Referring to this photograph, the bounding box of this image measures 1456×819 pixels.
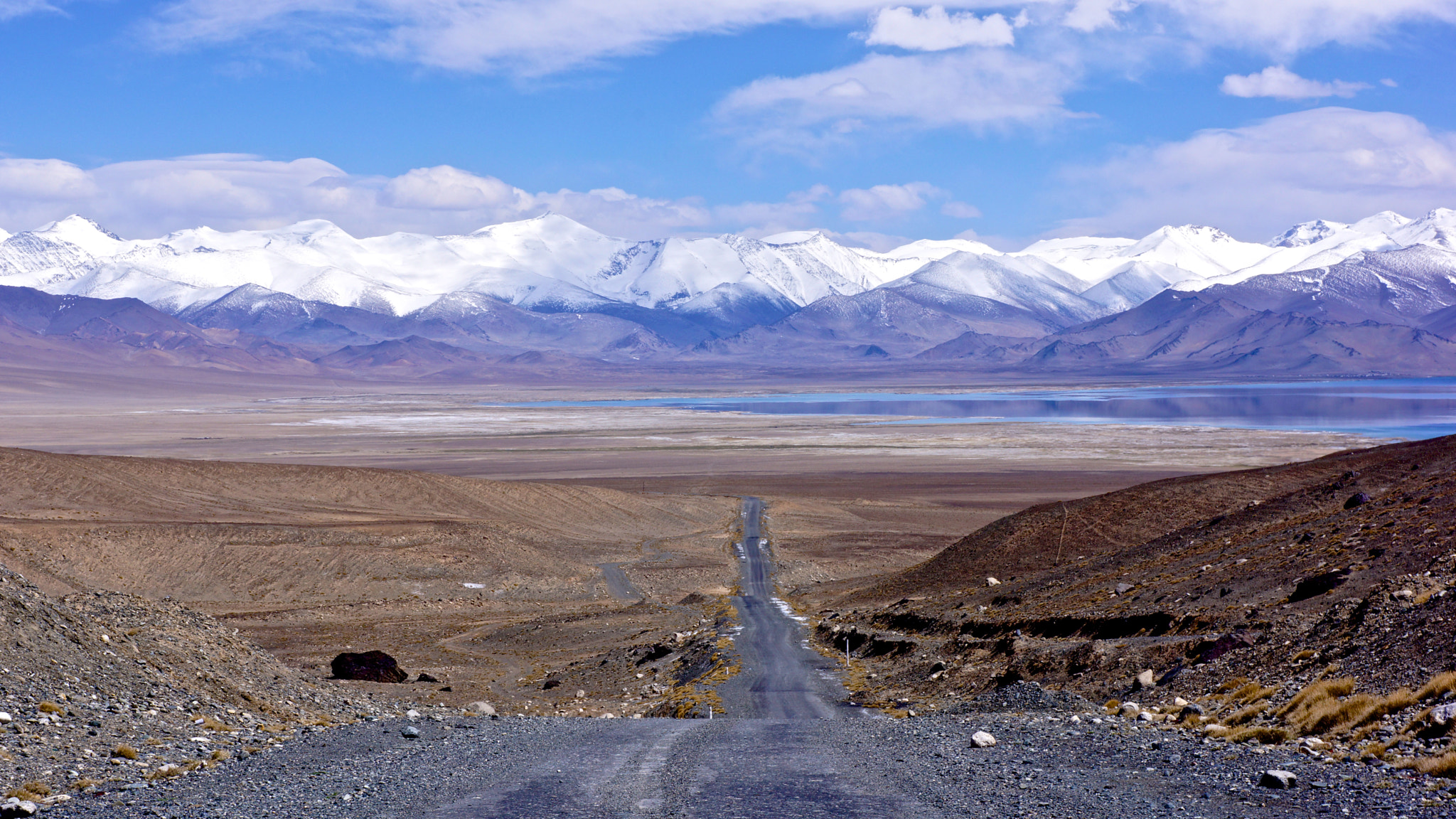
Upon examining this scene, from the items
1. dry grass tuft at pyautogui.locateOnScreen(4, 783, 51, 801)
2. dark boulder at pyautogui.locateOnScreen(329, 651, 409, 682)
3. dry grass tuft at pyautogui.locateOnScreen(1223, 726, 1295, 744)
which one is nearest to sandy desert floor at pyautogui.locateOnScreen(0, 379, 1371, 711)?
dark boulder at pyautogui.locateOnScreen(329, 651, 409, 682)

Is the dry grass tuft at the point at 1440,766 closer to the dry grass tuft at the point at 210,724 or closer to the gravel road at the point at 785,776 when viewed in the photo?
the gravel road at the point at 785,776

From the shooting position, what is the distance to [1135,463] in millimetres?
86062

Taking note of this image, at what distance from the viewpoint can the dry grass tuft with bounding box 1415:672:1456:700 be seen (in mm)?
11164

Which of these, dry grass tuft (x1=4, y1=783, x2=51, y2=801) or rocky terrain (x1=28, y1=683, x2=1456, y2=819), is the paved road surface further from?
dry grass tuft (x1=4, y1=783, x2=51, y2=801)

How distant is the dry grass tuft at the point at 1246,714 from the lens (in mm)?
12819

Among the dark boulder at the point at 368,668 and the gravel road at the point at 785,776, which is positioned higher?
the gravel road at the point at 785,776

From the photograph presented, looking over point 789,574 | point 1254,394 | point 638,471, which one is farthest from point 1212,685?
point 1254,394

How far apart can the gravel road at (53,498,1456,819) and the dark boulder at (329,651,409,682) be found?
9.47m

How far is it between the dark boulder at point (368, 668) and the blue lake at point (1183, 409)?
320 feet

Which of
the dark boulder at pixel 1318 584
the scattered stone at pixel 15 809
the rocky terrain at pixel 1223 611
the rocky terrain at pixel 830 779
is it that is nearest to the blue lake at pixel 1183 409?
the rocky terrain at pixel 1223 611

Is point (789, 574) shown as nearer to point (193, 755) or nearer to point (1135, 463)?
point (193, 755)

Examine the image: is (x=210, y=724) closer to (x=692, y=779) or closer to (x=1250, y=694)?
(x=692, y=779)

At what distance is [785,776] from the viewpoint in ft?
38.0

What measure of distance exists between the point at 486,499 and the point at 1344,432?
8552cm
